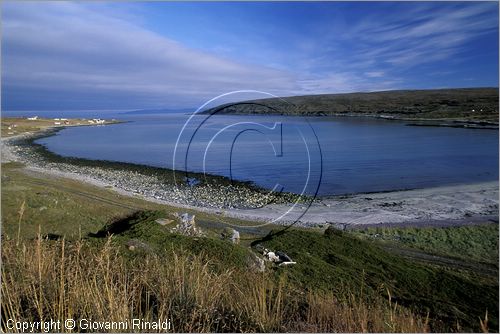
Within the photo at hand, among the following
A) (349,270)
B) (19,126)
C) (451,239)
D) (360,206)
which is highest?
(19,126)

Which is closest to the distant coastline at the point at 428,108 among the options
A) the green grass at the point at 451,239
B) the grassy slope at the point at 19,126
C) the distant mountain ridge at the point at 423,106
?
the distant mountain ridge at the point at 423,106

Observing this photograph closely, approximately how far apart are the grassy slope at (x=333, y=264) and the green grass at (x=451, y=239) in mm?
2528

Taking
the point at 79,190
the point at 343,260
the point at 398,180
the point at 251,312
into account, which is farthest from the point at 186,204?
the point at 398,180

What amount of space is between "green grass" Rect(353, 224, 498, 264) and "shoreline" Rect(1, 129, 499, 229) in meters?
0.94

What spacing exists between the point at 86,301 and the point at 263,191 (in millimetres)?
16434

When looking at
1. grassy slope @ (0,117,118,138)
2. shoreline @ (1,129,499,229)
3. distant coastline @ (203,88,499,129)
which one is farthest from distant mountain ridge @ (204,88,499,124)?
grassy slope @ (0,117,118,138)

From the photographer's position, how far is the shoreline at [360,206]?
1484 cm

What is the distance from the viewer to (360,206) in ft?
61.7

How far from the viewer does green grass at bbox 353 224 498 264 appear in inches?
428

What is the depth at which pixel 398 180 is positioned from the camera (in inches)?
1000

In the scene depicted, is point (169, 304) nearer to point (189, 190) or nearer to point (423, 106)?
point (189, 190)

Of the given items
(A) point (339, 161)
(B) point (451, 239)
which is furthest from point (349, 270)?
(A) point (339, 161)

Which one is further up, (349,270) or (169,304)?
(169,304)

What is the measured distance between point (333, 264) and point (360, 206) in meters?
11.7
